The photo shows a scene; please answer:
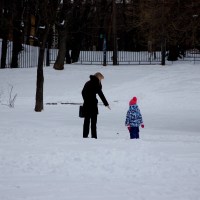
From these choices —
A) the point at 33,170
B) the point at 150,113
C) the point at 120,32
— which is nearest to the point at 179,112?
the point at 150,113

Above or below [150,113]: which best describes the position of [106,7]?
above

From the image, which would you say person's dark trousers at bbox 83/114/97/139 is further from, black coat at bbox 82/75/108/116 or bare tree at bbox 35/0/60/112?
bare tree at bbox 35/0/60/112

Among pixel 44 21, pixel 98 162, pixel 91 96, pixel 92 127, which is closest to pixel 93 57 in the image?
pixel 44 21

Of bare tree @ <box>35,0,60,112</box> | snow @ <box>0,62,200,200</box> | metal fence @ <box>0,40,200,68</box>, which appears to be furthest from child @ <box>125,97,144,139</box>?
metal fence @ <box>0,40,200,68</box>

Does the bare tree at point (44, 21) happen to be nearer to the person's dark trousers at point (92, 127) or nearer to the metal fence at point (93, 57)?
the person's dark trousers at point (92, 127)

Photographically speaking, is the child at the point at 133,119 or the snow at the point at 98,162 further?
the child at the point at 133,119

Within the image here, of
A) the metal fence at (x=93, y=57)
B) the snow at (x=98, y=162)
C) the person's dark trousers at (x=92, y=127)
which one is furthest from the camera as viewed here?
the metal fence at (x=93, y=57)

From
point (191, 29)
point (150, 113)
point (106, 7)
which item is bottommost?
point (150, 113)

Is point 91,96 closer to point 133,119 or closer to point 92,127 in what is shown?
point 92,127

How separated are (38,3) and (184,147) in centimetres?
1215

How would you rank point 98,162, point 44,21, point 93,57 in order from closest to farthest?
point 98,162
point 44,21
point 93,57

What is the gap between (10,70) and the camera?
34.2 meters

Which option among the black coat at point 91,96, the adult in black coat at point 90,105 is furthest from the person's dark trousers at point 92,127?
the black coat at point 91,96

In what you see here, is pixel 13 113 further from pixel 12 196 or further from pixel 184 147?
pixel 12 196
